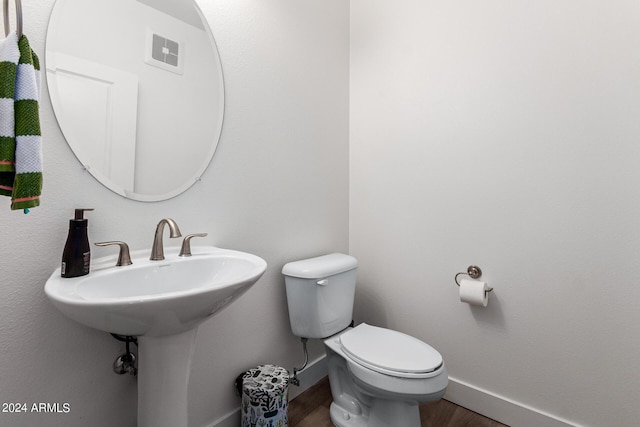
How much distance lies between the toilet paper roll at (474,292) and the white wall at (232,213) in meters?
0.73

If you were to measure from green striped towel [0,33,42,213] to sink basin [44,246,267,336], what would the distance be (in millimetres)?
234

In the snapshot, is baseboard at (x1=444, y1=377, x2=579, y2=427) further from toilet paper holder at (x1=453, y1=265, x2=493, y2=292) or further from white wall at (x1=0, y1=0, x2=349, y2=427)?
white wall at (x1=0, y1=0, x2=349, y2=427)

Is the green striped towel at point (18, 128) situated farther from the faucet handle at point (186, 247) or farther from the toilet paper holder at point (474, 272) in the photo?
the toilet paper holder at point (474, 272)

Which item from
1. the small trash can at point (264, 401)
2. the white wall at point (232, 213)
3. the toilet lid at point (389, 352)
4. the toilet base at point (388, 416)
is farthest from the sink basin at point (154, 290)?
the toilet base at point (388, 416)

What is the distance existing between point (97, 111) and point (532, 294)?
5.97ft

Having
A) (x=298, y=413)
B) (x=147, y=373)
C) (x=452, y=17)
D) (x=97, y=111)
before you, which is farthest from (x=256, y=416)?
(x=452, y=17)

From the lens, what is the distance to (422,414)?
142cm

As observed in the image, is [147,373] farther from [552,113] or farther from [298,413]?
[552,113]

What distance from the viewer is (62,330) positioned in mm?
829

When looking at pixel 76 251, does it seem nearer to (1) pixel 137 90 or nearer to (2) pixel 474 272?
(1) pixel 137 90

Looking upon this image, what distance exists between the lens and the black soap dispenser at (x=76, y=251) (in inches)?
30.1

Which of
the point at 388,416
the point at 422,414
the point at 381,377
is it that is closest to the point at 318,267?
the point at 381,377

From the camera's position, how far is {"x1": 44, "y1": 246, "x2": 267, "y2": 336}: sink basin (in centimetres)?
61

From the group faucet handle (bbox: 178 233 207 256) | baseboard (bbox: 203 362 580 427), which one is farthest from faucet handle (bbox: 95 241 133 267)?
Result: baseboard (bbox: 203 362 580 427)
